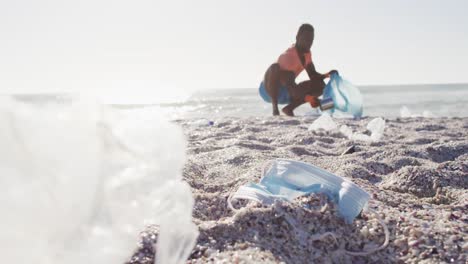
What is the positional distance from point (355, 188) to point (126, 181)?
2.15 feet

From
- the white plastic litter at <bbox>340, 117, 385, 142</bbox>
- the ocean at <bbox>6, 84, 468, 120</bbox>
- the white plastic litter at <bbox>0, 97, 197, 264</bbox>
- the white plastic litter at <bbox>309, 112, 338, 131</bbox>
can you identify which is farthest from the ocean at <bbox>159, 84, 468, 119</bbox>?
the white plastic litter at <bbox>0, 97, 197, 264</bbox>

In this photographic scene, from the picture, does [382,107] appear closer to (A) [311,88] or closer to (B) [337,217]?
(A) [311,88]

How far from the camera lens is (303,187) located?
4.24 ft

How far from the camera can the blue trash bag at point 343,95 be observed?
14.8 ft

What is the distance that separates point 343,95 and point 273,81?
2.69 feet

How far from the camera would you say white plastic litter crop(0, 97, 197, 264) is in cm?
69

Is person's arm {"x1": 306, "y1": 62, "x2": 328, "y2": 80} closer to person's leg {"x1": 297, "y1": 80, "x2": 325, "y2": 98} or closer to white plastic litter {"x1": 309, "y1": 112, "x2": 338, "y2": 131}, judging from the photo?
person's leg {"x1": 297, "y1": 80, "x2": 325, "y2": 98}

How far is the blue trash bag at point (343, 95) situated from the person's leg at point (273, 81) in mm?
Result: 640

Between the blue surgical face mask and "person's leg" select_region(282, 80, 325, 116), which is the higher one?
"person's leg" select_region(282, 80, 325, 116)

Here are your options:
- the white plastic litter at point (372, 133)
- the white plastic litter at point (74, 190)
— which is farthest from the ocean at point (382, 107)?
the white plastic litter at point (74, 190)

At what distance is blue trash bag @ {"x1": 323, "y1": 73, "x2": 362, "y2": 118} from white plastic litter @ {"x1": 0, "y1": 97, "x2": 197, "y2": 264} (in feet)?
12.6

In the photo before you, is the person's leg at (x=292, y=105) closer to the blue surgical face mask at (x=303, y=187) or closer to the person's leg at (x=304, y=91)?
the person's leg at (x=304, y=91)

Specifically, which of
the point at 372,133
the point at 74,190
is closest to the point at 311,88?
the point at 372,133

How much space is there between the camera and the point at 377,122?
3.39m
